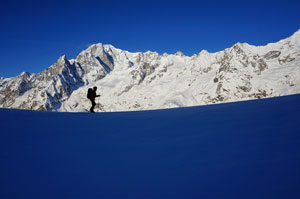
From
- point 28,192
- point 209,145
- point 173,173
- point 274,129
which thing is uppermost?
point 274,129

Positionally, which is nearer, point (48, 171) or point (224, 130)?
point (48, 171)

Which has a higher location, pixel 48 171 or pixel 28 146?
pixel 28 146

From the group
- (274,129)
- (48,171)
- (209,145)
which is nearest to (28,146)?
(48,171)

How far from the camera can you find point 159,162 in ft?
14.1

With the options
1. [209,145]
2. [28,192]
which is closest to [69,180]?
[28,192]

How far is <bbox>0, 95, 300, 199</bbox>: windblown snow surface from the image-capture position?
133 inches

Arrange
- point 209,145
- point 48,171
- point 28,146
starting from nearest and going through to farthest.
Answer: point 48,171
point 209,145
point 28,146

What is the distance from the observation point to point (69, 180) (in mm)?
3754

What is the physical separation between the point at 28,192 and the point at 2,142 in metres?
2.96

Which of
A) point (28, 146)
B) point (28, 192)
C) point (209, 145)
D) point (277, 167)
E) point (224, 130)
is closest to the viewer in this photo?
point (28, 192)

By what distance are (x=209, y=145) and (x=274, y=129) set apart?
1943 millimetres

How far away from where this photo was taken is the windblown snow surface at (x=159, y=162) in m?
3.38

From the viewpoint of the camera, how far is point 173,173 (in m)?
3.85

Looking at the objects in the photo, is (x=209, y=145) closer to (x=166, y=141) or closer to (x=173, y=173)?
(x=166, y=141)
